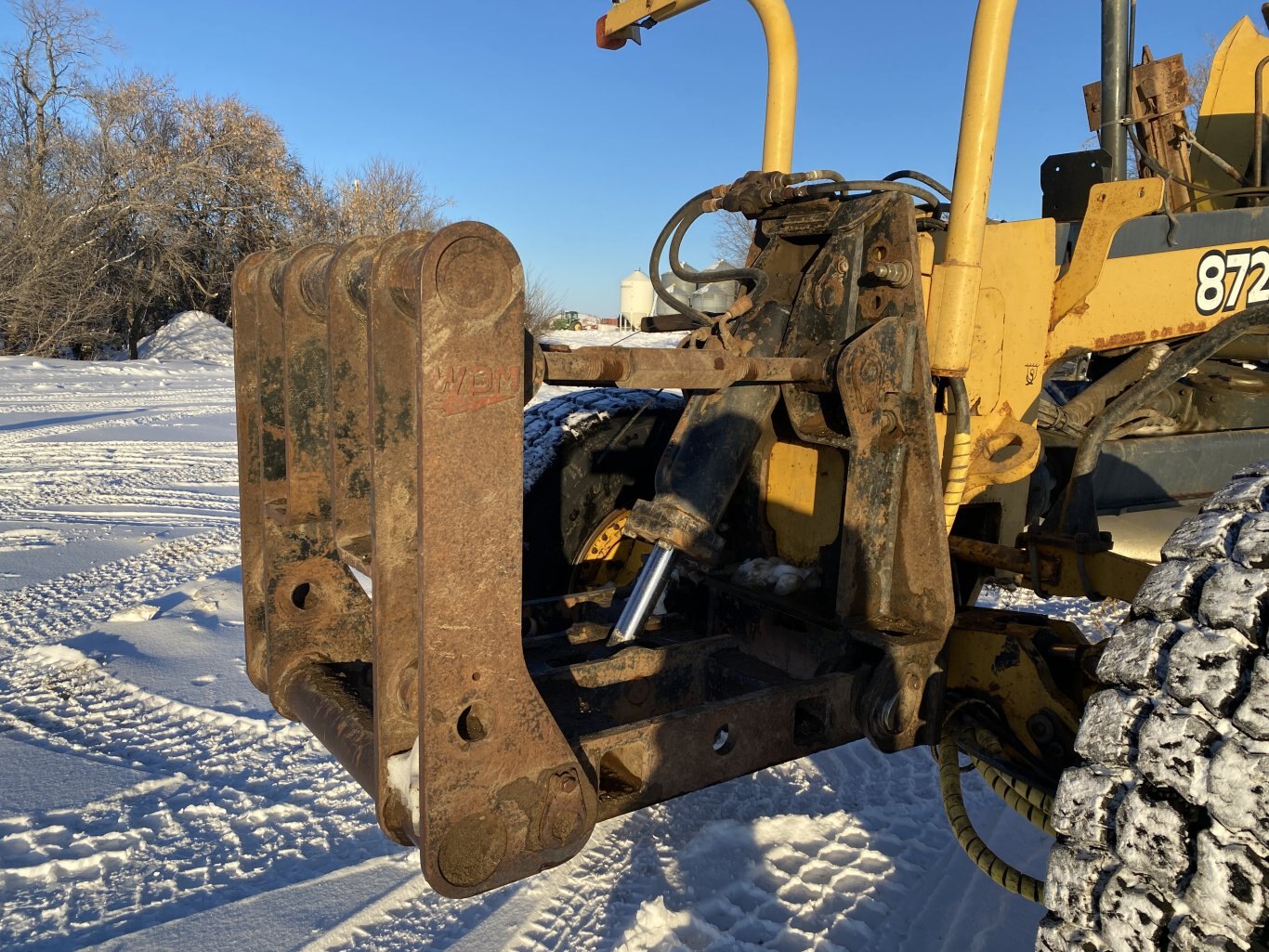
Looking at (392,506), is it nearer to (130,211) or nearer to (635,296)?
(130,211)

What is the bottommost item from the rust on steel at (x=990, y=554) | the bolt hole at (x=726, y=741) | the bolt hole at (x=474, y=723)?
the bolt hole at (x=726, y=741)

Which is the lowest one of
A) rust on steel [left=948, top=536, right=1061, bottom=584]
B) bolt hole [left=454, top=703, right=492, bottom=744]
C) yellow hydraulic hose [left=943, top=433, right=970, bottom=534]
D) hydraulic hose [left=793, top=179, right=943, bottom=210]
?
bolt hole [left=454, top=703, right=492, bottom=744]

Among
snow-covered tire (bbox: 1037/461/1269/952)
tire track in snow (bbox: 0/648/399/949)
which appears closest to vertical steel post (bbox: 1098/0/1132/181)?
snow-covered tire (bbox: 1037/461/1269/952)

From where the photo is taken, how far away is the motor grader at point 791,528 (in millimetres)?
1605

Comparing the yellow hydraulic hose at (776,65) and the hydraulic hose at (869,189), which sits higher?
the yellow hydraulic hose at (776,65)

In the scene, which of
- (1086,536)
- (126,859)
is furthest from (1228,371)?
(126,859)

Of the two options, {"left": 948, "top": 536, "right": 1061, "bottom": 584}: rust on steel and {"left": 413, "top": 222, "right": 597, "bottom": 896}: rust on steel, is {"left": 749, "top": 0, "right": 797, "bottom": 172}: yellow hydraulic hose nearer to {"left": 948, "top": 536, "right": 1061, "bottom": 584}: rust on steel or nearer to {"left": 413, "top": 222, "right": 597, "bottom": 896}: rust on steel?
{"left": 948, "top": 536, "right": 1061, "bottom": 584}: rust on steel

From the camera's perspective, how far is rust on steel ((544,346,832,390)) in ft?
6.34

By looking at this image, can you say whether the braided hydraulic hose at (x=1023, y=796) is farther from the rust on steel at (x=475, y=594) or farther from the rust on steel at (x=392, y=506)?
the rust on steel at (x=392, y=506)

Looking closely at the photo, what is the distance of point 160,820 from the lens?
2.90 meters

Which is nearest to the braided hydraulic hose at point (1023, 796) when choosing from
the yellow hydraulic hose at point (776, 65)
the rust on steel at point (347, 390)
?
the rust on steel at point (347, 390)

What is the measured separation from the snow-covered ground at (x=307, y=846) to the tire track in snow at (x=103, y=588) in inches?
1.1

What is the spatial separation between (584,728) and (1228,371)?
12.0 ft

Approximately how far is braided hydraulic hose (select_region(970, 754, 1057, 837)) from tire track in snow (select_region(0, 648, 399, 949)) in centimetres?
167
